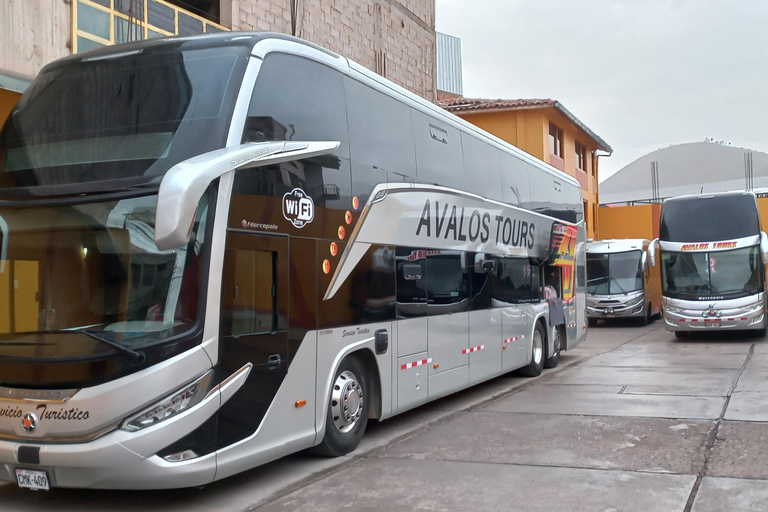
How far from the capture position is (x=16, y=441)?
571 cm

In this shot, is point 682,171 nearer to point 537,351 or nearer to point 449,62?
point 449,62

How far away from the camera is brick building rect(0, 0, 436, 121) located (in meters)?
10.4

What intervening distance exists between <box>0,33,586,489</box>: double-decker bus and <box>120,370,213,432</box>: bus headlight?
0.04 ft

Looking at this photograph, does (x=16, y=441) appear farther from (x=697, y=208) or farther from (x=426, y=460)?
(x=697, y=208)

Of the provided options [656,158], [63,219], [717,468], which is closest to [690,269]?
[717,468]

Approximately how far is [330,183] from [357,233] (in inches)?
28.7

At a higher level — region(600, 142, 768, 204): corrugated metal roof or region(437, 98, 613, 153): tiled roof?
region(600, 142, 768, 204): corrugated metal roof

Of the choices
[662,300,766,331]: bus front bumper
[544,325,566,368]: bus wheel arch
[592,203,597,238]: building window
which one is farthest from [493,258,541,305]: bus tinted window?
[592,203,597,238]: building window

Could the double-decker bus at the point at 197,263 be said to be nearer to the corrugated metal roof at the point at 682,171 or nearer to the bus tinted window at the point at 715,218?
the bus tinted window at the point at 715,218

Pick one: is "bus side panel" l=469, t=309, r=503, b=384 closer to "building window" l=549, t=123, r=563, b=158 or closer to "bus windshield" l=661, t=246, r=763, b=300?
"bus windshield" l=661, t=246, r=763, b=300

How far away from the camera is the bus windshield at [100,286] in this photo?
5.64 metres

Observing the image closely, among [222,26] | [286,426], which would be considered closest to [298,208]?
[286,426]

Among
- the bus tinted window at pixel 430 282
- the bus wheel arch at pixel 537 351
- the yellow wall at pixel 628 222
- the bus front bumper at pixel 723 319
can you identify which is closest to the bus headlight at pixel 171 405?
the bus tinted window at pixel 430 282

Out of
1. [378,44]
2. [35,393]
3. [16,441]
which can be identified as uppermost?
A: [378,44]
